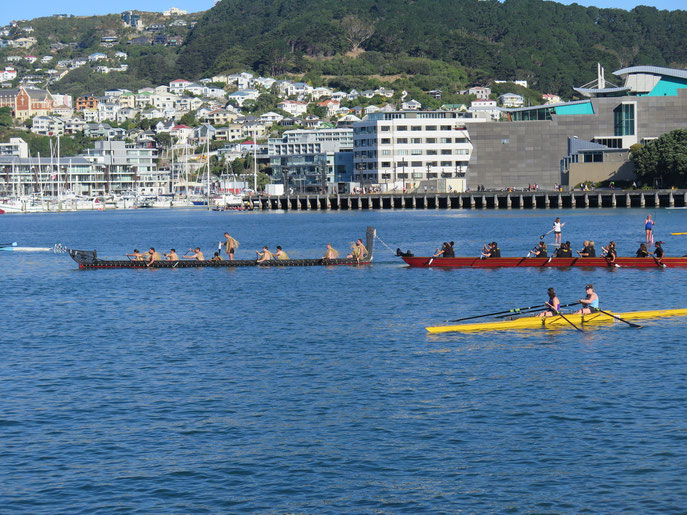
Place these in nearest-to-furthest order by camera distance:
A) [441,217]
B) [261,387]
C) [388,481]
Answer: [388,481]
[261,387]
[441,217]

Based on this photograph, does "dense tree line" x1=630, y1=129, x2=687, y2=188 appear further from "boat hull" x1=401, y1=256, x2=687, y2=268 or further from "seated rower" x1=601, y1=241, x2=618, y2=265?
"seated rower" x1=601, y1=241, x2=618, y2=265

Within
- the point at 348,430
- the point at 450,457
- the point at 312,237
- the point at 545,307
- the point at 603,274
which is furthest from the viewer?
the point at 312,237

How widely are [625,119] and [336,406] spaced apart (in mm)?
131726

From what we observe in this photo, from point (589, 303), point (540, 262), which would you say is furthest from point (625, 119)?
point (589, 303)

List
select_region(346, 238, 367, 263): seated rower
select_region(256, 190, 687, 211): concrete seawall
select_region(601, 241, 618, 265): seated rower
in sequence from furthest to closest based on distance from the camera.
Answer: select_region(256, 190, 687, 211): concrete seawall, select_region(346, 238, 367, 263): seated rower, select_region(601, 241, 618, 265): seated rower

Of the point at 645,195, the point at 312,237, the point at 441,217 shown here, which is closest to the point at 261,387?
the point at 312,237

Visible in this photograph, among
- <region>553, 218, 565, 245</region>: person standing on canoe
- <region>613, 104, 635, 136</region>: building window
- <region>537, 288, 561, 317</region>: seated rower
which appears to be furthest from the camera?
<region>613, 104, 635, 136</region>: building window

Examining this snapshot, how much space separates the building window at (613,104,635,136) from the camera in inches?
5773

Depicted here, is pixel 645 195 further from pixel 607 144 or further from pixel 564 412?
pixel 564 412

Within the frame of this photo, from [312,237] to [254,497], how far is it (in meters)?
77.2

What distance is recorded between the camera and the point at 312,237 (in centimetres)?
9581

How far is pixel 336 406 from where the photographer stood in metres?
25.3

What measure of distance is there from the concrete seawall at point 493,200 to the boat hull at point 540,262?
2864 inches

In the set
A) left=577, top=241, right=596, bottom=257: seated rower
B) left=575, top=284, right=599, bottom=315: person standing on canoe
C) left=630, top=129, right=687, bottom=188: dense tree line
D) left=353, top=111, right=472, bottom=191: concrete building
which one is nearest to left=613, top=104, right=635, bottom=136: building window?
left=630, top=129, right=687, bottom=188: dense tree line
